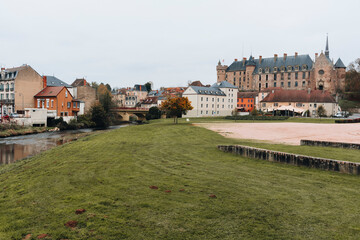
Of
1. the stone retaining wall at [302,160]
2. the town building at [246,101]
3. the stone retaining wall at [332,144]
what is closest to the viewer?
the stone retaining wall at [302,160]

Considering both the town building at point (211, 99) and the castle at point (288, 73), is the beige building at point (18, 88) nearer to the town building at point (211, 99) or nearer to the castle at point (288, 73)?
the town building at point (211, 99)

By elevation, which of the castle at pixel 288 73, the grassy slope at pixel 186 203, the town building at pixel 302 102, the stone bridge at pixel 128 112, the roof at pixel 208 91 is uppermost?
A: the castle at pixel 288 73

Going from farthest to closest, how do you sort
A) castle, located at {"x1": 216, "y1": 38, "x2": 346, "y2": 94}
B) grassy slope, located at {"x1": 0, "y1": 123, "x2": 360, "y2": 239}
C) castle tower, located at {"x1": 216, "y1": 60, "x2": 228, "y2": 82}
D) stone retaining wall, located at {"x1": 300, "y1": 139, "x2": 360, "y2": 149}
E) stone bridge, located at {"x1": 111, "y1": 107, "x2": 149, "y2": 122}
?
castle tower, located at {"x1": 216, "y1": 60, "x2": 228, "y2": 82}
castle, located at {"x1": 216, "y1": 38, "x2": 346, "y2": 94}
stone bridge, located at {"x1": 111, "y1": 107, "x2": 149, "y2": 122}
stone retaining wall, located at {"x1": 300, "y1": 139, "x2": 360, "y2": 149}
grassy slope, located at {"x1": 0, "y1": 123, "x2": 360, "y2": 239}

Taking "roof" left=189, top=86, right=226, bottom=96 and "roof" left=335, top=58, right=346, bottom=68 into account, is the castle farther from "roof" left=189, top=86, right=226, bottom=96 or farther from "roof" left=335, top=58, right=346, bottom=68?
"roof" left=189, top=86, right=226, bottom=96

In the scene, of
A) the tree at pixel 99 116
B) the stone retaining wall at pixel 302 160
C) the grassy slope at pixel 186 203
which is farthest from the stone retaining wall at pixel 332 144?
the tree at pixel 99 116

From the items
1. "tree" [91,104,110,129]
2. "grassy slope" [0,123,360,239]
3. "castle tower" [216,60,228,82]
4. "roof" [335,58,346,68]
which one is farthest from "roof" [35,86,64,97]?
"roof" [335,58,346,68]

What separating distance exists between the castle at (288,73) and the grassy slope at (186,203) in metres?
110

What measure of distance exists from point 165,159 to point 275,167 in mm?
6004

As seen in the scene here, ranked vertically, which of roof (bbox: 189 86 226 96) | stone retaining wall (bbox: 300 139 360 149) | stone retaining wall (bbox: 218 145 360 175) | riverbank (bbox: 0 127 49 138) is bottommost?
riverbank (bbox: 0 127 49 138)

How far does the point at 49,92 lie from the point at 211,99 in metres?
45.5

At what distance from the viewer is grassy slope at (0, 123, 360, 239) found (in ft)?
22.3

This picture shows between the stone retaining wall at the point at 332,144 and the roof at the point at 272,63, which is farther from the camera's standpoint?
the roof at the point at 272,63

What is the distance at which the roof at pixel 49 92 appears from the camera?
60.2 meters

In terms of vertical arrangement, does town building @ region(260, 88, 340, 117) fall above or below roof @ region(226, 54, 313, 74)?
below
